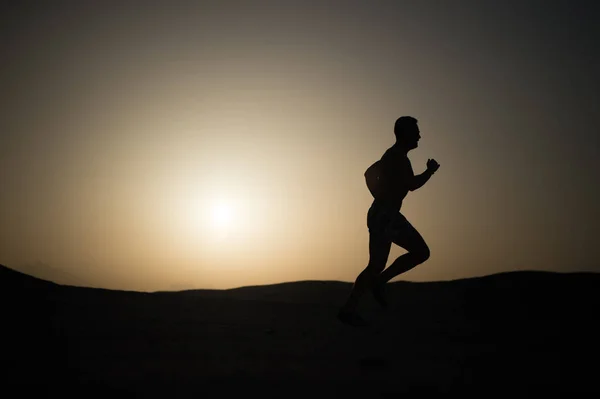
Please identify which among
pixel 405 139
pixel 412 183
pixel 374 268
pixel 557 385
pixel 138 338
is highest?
pixel 405 139

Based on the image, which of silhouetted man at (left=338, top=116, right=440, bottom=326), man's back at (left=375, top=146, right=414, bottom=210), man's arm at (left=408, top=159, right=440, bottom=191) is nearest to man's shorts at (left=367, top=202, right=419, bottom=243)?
silhouetted man at (left=338, top=116, right=440, bottom=326)

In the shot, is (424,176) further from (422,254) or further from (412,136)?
(422,254)

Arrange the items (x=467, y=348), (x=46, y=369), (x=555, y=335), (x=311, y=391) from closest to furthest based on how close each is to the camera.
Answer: (x=311, y=391) < (x=46, y=369) < (x=467, y=348) < (x=555, y=335)

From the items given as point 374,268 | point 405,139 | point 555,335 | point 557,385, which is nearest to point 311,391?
point 557,385

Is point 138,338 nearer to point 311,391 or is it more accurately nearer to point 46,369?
point 46,369

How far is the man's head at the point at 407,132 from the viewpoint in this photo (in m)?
6.34

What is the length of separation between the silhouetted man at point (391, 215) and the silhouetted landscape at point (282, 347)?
25.2 inches

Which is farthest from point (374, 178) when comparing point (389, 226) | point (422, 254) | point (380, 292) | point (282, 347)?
point (282, 347)

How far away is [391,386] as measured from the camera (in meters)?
3.63

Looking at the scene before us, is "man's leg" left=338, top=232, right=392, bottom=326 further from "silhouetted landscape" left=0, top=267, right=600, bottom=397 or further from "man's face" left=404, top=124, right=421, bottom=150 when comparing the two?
"man's face" left=404, top=124, right=421, bottom=150

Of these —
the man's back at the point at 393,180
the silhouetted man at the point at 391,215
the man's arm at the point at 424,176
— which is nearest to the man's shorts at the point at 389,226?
the silhouetted man at the point at 391,215

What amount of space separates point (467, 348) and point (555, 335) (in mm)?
1202

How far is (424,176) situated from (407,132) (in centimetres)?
58

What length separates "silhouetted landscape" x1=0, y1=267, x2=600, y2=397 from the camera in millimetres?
3578
